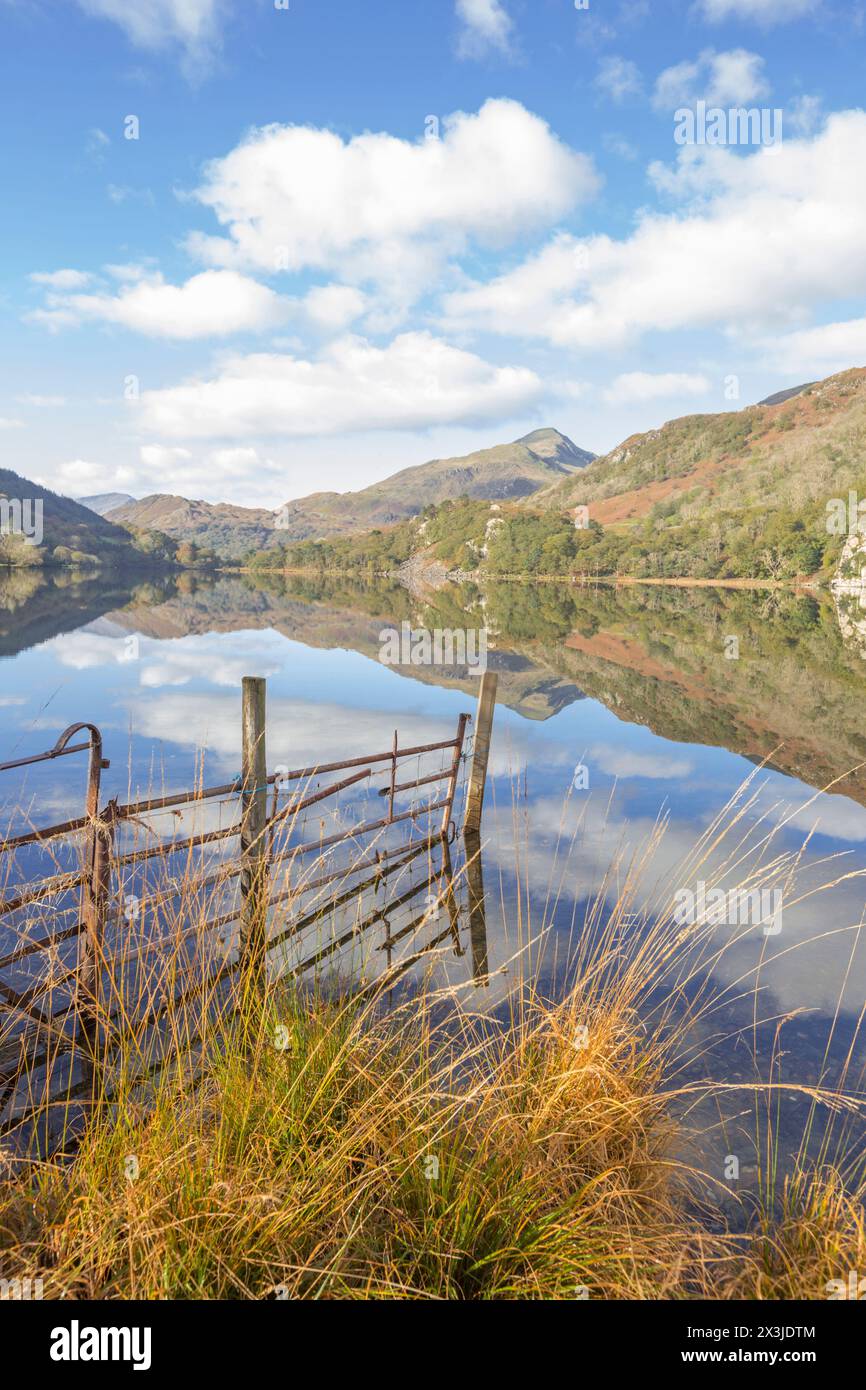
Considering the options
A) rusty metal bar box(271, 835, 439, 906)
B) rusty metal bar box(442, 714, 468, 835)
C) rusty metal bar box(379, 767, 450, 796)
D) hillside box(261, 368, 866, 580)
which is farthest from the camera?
hillside box(261, 368, 866, 580)

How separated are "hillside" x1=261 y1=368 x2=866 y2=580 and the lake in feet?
193

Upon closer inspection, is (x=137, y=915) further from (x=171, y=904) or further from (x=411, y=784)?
(x=411, y=784)

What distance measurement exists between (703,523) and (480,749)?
11660 cm

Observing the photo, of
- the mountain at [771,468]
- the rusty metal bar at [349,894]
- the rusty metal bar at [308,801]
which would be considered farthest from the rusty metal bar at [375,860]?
the mountain at [771,468]

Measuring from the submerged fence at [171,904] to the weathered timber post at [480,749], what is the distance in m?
0.03

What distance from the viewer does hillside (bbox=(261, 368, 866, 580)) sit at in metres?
96.5

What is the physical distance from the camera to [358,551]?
16850 cm

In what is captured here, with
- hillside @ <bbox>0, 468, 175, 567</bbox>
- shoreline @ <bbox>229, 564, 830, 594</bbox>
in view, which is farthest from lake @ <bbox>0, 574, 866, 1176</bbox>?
hillside @ <bbox>0, 468, 175, 567</bbox>

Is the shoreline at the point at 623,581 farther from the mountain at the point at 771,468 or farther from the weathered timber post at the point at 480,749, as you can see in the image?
the weathered timber post at the point at 480,749

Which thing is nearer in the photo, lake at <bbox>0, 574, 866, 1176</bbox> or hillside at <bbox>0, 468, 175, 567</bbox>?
lake at <bbox>0, 574, 866, 1176</bbox>

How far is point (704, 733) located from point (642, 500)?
176120 millimetres

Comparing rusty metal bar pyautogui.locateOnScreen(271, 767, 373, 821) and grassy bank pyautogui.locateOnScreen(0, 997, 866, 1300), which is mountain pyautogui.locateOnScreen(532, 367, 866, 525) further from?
grassy bank pyautogui.locateOnScreen(0, 997, 866, 1300)

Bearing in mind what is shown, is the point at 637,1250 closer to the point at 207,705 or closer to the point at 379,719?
the point at 379,719

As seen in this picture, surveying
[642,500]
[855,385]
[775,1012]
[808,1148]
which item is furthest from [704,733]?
[855,385]
